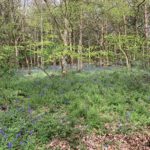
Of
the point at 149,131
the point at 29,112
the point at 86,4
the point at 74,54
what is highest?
the point at 86,4

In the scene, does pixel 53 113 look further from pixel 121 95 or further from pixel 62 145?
pixel 121 95

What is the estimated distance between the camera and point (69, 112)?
754cm

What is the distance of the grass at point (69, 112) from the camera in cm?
583

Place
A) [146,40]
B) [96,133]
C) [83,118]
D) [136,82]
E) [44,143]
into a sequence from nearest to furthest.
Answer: [44,143]
[96,133]
[83,118]
[136,82]
[146,40]

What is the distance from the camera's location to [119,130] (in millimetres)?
6523

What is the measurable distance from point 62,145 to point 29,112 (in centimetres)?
192

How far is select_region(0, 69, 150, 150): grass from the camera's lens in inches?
229

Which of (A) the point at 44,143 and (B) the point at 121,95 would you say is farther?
(B) the point at 121,95

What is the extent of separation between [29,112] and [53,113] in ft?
2.44

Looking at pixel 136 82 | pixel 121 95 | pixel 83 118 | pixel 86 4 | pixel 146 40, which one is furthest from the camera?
pixel 86 4

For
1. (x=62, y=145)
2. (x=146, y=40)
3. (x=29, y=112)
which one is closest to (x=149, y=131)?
(x=62, y=145)

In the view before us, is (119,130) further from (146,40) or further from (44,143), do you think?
(146,40)

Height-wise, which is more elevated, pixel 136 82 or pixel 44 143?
pixel 136 82

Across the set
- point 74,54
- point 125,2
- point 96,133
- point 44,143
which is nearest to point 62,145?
point 44,143
